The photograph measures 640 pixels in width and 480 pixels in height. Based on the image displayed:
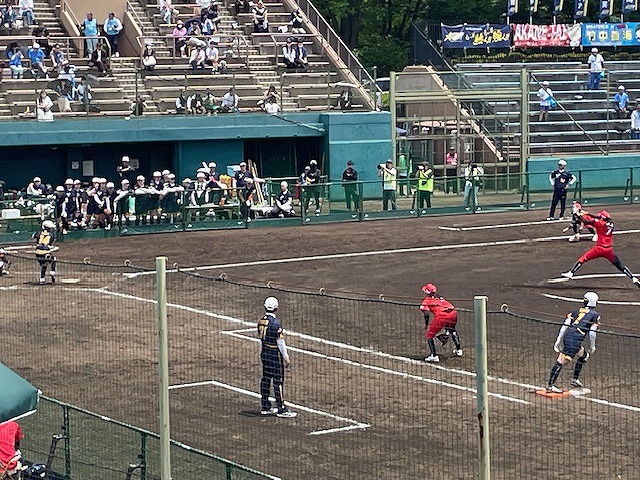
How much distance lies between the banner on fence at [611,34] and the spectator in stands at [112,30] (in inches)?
766

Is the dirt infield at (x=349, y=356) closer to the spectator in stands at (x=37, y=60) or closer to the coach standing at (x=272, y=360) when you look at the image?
the coach standing at (x=272, y=360)

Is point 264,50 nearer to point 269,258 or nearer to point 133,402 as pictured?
point 269,258

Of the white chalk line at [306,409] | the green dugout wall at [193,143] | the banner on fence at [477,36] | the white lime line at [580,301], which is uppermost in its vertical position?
the banner on fence at [477,36]

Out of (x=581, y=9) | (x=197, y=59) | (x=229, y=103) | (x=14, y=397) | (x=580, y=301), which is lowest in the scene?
(x=580, y=301)

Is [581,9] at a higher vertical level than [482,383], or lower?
higher

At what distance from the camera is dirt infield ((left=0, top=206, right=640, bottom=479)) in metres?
16.7

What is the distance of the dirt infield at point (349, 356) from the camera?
16669 millimetres

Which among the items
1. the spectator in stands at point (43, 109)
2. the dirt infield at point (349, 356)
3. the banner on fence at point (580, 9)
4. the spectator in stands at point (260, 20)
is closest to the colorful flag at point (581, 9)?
the banner on fence at point (580, 9)

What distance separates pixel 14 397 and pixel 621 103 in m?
40.3

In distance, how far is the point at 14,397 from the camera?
11969 millimetres

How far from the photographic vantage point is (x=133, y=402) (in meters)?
19.0

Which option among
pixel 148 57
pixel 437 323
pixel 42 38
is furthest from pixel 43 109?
pixel 437 323

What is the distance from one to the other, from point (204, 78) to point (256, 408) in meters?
27.3

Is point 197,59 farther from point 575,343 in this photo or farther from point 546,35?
point 575,343
